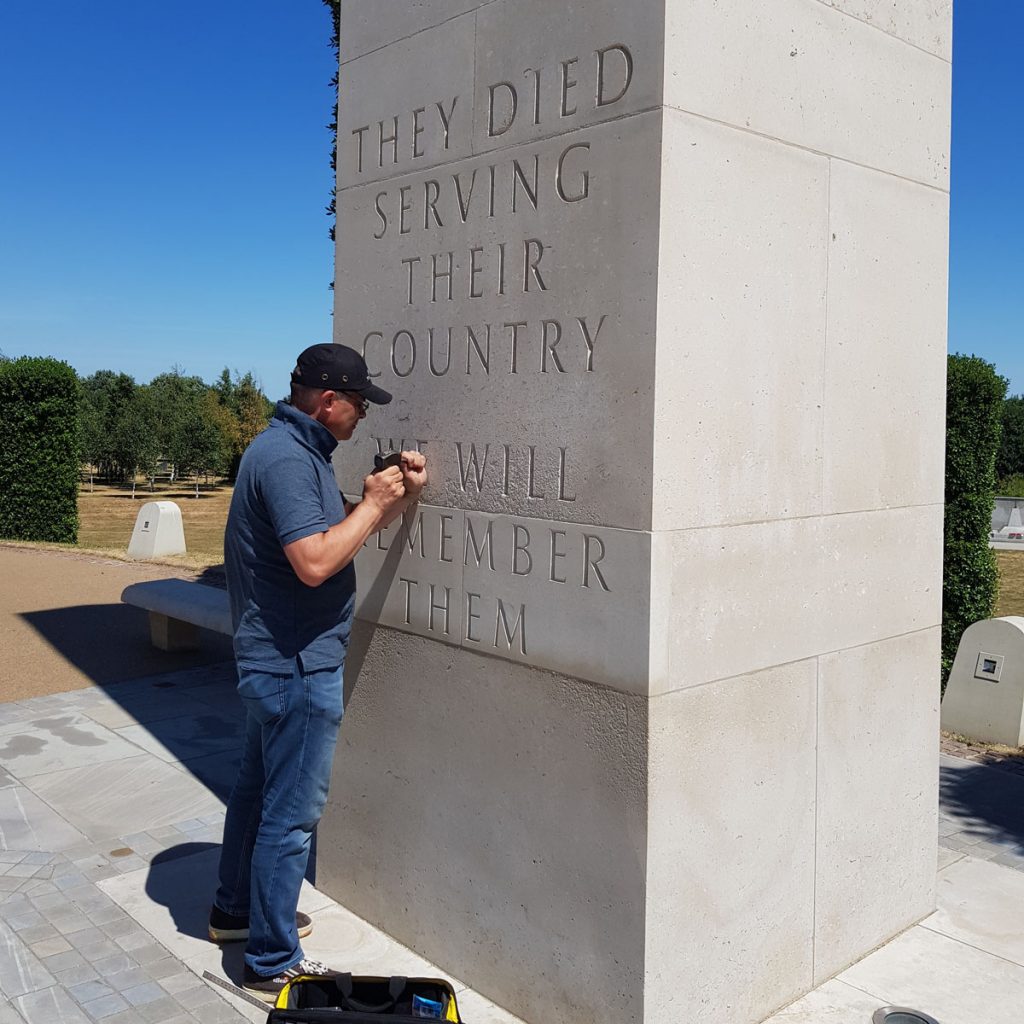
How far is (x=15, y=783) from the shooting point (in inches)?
220

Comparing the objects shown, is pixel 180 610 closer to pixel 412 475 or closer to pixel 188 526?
pixel 412 475

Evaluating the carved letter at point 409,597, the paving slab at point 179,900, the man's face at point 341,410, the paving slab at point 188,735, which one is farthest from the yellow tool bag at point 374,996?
the paving slab at point 188,735

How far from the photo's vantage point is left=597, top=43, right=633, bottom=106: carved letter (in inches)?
116

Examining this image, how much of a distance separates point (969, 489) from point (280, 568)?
6.97 meters

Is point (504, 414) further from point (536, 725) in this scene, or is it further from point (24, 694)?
point (24, 694)

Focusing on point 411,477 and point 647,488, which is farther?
point 411,477

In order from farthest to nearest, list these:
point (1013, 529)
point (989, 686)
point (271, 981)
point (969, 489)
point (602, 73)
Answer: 1. point (1013, 529)
2. point (969, 489)
3. point (989, 686)
4. point (271, 981)
5. point (602, 73)

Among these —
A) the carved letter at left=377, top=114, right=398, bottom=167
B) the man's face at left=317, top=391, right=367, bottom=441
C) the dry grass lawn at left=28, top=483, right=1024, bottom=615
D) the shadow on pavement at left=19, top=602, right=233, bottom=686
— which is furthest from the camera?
the dry grass lawn at left=28, top=483, right=1024, bottom=615

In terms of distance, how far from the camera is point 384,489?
11.5 ft

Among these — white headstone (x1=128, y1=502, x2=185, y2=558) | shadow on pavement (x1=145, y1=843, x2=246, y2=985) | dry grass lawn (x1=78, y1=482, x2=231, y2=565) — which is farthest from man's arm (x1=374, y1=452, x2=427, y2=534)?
white headstone (x1=128, y1=502, x2=185, y2=558)

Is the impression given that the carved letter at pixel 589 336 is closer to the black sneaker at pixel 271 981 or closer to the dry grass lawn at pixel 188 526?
the black sneaker at pixel 271 981

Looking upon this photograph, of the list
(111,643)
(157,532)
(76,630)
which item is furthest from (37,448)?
(111,643)

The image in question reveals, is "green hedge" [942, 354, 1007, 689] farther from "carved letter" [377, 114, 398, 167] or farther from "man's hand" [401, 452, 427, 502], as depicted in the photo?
"man's hand" [401, 452, 427, 502]

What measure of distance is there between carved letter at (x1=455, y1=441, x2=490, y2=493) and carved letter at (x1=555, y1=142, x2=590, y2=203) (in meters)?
0.83
